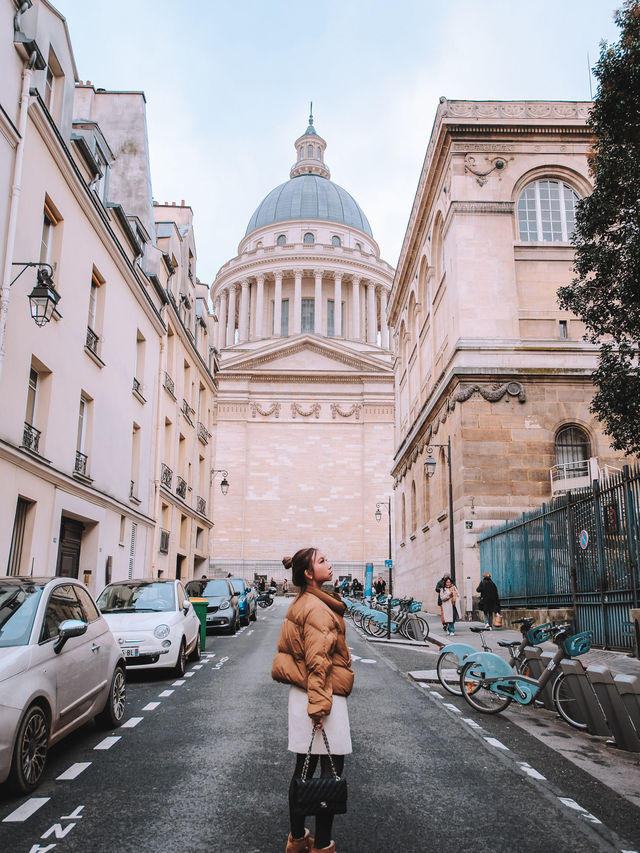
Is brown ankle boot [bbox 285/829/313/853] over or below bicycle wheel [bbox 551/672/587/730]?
below

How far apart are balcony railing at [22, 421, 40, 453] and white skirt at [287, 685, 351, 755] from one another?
11621 mm

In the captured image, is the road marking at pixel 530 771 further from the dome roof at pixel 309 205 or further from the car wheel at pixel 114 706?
the dome roof at pixel 309 205

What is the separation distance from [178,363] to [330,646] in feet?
84.9

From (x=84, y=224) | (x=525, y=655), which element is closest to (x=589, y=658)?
(x=525, y=655)

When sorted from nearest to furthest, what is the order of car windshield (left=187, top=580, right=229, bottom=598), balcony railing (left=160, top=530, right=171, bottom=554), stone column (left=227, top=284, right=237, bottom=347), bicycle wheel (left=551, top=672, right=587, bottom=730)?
1. bicycle wheel (left=551, top=672, right=587, bottom=730)
2. car windshield (left=187, top=580, right=229, bottom=598)
3. balcony railing (left=160, top=530, right=171, bottom=554)
4. stone column (left=227, top=284, right=237, bottom=347)

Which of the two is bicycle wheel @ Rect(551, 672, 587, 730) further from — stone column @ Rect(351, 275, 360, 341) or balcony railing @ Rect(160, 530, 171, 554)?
stone column @ Rect(351, 275, 360, 341)

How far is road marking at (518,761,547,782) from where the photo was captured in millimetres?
5871

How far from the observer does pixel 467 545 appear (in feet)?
77.7

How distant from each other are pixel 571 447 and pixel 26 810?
875 inches

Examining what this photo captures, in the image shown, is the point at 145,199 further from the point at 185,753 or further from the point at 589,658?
the point at 185,753

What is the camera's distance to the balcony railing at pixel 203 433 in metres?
33.5

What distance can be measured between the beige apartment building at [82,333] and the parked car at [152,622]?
2498mm

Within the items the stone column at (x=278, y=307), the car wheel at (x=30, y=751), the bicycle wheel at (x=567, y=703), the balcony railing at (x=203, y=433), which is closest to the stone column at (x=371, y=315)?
the stone column at (x=278, y=307)

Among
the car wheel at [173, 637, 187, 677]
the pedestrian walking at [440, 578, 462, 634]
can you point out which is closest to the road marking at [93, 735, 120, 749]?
the car wheel at [173, 637, 187, 677]
